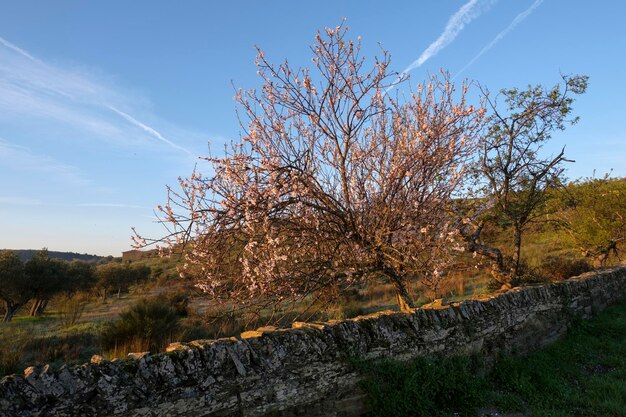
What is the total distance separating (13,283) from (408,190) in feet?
75.8

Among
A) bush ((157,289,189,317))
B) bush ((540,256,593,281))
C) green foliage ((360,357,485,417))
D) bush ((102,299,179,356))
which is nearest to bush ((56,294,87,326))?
bush ((157,289,189,317))

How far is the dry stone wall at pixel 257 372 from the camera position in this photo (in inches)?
120

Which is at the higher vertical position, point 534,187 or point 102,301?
point 534,187

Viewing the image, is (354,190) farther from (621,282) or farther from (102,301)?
(102,301)

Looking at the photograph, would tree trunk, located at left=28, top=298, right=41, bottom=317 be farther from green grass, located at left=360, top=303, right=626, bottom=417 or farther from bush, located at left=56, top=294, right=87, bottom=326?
green grass, located at left=360, top=303, right=626, bottom=417

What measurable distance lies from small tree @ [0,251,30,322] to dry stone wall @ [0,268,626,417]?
22.4m

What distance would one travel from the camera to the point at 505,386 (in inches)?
240

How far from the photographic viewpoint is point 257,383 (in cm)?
392

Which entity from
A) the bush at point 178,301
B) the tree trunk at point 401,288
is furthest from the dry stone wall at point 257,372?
the bush at point 178,301

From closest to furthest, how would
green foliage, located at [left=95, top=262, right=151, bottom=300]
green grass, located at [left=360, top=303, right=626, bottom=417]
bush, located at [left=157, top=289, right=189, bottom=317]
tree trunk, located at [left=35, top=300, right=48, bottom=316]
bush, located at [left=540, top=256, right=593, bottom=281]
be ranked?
1. green grass, located at [left=360, top=303, right=626, bottom=417]
2. bush, located at [left=540, top=256, right=593, bottom=281]
3. bush, located at [left=157, top=289, right=189, bottom=317]
4. tree trunk, located at [left=35, top=300, right=48, bottom=316]
5. green foliage, located at [left=95, top=262, right=151, bottom=300]

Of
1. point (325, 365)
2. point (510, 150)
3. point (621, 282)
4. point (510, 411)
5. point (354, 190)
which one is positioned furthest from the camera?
point (621, 282)

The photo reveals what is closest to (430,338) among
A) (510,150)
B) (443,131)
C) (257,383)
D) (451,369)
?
(451,369)

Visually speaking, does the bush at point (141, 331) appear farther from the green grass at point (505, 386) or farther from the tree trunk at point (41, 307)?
the tree trunk at point (41, 307)

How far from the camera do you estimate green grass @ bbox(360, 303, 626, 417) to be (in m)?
4.78
